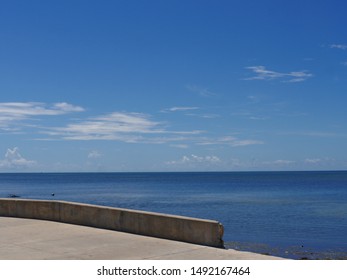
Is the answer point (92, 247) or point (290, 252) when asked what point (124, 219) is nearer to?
point (92, 247)

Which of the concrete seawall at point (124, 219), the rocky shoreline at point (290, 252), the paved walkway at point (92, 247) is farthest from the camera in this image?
the rocky shoreline at point (290, 252)

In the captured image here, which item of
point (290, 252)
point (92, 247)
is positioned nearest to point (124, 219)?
point (92, 247)

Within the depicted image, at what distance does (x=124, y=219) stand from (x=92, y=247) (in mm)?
1896

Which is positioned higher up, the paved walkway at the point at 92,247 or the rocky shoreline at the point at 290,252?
the paved walkway at the point at 92,247

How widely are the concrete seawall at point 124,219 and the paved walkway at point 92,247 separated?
0.26 meters

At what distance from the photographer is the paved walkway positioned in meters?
8.93

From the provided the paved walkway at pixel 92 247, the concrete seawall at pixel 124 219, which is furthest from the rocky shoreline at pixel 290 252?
the paved walkway at pixel 92 247

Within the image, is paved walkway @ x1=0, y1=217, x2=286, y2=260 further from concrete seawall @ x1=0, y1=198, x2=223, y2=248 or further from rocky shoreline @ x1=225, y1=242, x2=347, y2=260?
rocky shoreline @ x1=225, y1=242, x2=347, y2=260

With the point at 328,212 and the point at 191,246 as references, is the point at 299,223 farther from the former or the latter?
the point at 191,246

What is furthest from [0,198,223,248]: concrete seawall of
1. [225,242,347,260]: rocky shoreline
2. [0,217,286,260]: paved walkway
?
[225,242,347,260]: rocky shoreline

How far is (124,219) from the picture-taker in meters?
11.7

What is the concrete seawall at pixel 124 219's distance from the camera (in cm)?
999

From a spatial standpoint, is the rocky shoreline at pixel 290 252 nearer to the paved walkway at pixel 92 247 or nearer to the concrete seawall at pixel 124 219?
the concrete seawall at pixel 124 219
